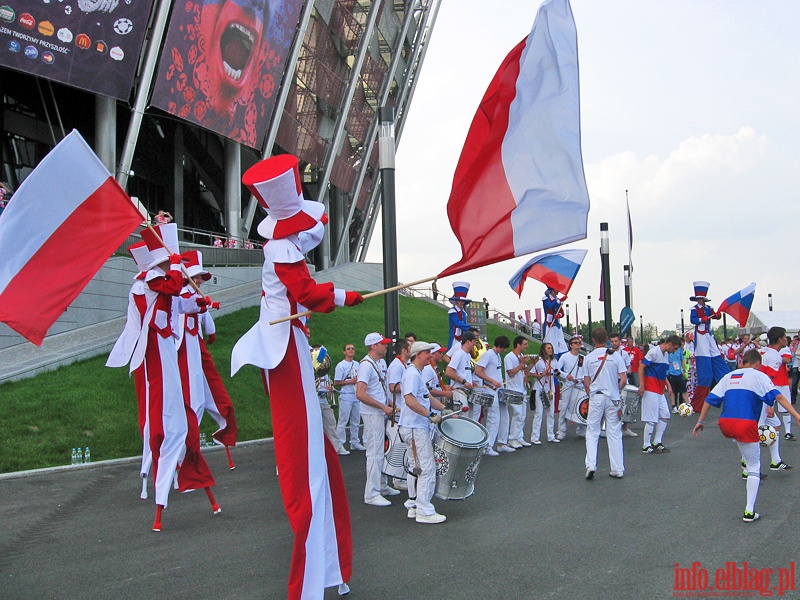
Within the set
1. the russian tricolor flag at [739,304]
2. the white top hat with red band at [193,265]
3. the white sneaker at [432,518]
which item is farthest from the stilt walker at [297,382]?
the russian tricolor flag at [739,304]

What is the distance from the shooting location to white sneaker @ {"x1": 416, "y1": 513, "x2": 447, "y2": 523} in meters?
7.05

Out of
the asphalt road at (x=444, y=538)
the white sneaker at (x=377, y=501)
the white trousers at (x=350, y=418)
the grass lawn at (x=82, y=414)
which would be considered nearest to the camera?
the asphalt road at (x=444, y=538)

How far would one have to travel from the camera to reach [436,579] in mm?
5250

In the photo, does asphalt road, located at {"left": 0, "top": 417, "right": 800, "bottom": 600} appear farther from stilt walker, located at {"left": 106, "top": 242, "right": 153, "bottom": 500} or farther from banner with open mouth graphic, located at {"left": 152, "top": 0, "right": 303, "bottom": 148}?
banner with open mouth graphic, located at {"left": 152, "top": 0, "right": 303, "bottom": 148}

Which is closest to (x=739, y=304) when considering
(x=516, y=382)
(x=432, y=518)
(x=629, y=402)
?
(x=629, y=402)

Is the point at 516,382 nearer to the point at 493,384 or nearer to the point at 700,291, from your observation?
the point at 493,384

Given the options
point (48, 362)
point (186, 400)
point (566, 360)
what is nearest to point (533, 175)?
point (186, 400)

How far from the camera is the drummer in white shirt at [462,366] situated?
10805 mm

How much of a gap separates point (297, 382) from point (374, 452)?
11.9 feet

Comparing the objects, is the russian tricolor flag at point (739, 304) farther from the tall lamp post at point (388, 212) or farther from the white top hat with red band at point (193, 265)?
the white top hat with red band at point (193, 265)

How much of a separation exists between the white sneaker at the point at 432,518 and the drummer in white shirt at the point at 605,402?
8.35 ft

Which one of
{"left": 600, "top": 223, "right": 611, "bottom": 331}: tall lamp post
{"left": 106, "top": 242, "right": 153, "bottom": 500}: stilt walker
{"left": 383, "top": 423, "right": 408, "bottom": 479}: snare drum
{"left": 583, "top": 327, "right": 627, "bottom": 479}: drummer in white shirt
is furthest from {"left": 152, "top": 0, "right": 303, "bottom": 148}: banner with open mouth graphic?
{"left": 383, "top": 423, "right": 408, "bottom": 479}: snare drum

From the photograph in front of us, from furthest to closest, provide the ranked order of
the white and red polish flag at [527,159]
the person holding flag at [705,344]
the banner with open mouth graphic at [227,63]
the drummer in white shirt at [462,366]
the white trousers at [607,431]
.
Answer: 1. the banner with open mouth graphic at [227,63]
2. the person holding flag at [705,344]
3. the drummer in white shirt at [462,366]
4. the white trousers at [607,431]
5. the white and red polish flag at [527,159]

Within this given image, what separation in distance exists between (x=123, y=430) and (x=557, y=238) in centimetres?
936
